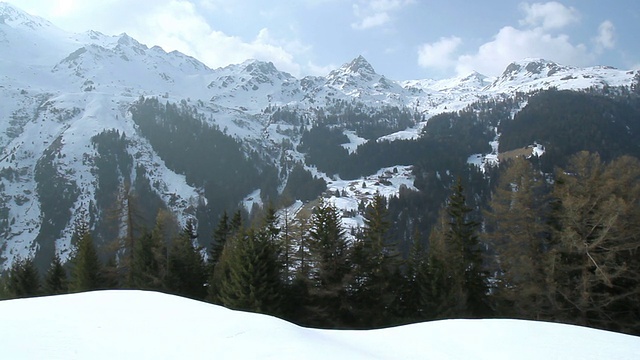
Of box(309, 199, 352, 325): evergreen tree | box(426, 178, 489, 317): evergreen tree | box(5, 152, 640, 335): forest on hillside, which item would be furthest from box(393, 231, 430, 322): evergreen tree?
box(309, 199, 352, 325): evergreen tree

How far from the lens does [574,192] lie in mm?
16984

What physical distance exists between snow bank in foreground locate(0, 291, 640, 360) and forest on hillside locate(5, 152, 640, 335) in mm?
10874

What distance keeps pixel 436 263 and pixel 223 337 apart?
1949 centimetres

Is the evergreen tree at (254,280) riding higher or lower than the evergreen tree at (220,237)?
lower

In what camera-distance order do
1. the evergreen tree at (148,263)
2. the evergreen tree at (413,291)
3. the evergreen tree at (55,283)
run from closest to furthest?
the evergreen tree at (413,291), the evergreen tree at (148,263), the evergreen tree at (55,283)

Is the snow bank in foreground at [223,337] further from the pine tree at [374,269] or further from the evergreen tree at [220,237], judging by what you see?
the evergreen tree at [220,237]

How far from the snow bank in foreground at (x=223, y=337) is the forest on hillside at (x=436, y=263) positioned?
10.9 metres

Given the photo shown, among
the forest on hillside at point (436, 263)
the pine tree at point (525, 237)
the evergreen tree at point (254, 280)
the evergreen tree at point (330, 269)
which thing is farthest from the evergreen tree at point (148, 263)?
the pine tree at point (525, 237)

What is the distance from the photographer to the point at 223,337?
18.9 ft

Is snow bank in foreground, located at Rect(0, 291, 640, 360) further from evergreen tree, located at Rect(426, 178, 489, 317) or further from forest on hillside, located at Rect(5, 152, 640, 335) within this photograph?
evergreen tree, located at Rect(426, 178, 489, 317)

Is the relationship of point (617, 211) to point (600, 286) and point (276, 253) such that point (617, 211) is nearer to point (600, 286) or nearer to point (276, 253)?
point (600, 286)

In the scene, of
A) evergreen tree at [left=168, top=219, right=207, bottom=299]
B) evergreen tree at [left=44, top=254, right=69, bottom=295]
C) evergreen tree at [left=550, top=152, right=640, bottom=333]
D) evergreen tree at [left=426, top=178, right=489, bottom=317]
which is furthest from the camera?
evergreen tree at [left=44, top=254, right=69, bottom=295]

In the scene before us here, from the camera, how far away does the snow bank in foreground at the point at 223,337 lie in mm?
5039

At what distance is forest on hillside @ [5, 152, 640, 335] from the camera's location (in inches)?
622
